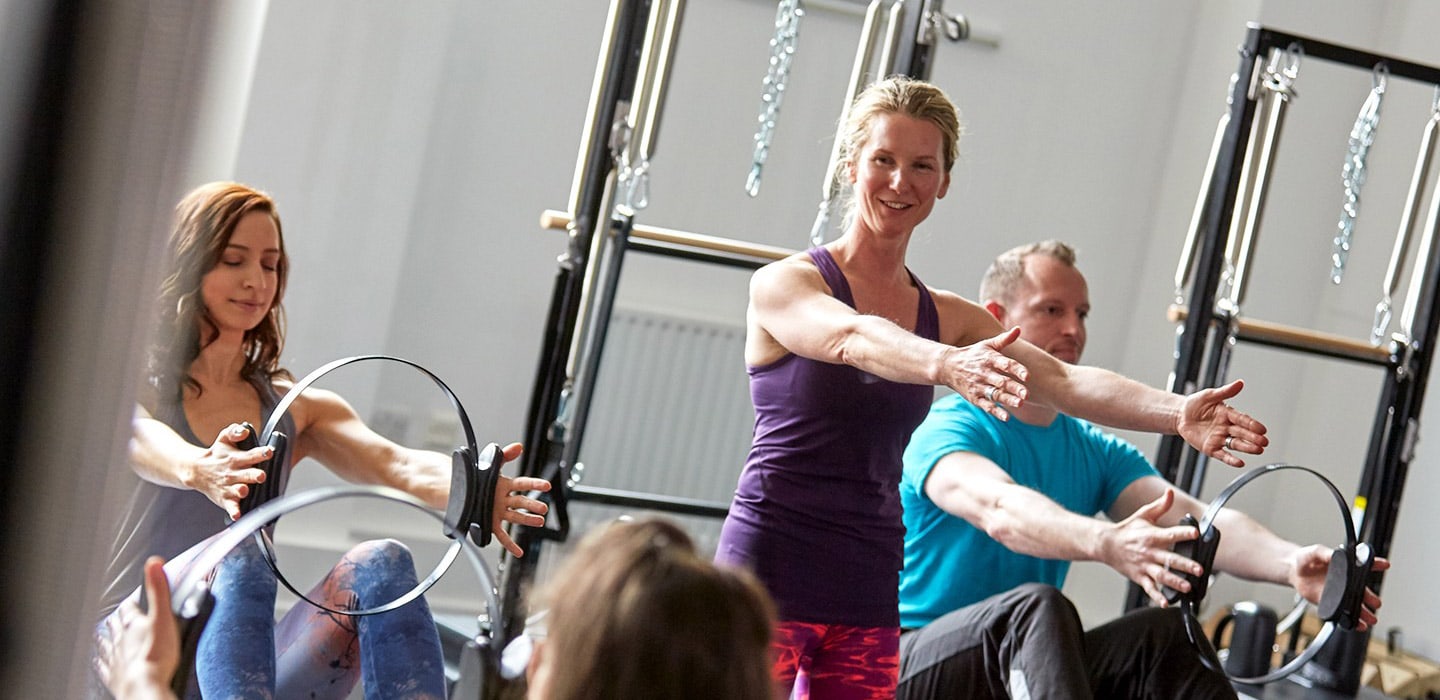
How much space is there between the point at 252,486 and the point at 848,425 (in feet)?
1.99

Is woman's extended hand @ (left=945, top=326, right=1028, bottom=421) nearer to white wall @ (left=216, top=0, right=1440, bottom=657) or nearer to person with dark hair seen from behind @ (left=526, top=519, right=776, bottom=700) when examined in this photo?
person with dark hair seen from behind @ (left=526, top=519, right=776, bottom=700)

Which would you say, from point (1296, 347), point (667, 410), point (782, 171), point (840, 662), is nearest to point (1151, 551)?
point (840, 662)

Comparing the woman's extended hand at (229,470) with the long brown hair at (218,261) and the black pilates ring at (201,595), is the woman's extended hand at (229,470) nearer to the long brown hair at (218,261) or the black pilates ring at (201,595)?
the long brown hair at (218,261)

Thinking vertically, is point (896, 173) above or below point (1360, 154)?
below

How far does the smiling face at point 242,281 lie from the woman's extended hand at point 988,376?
89 centimetres

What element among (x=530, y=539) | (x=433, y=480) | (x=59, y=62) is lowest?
(x=530, y=539)

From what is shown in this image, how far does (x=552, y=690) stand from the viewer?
79 centimetres

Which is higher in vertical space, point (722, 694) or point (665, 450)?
point (722, 694)

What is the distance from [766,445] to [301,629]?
1.80 ft

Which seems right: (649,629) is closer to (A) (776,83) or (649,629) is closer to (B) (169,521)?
(B) (169,521)

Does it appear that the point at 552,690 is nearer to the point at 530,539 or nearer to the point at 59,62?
the point at 59,62

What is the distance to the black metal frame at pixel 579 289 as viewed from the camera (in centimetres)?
240

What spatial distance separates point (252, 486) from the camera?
1.36 meters

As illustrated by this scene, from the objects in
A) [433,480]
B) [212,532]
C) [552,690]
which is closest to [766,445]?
[433,480]
